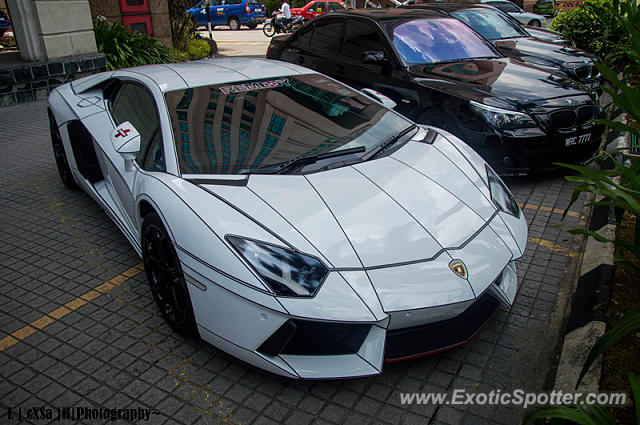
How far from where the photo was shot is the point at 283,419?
242 cm

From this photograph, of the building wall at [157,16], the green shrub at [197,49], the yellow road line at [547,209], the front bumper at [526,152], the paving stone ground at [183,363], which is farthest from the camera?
the green shrub at [197,49]

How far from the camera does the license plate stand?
16.3 feet

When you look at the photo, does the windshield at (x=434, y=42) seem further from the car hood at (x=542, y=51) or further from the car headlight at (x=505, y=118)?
the car hood at (x=542, y=51)

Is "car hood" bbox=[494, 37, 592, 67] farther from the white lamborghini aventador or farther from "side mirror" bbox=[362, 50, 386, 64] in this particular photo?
the white lamborghini aventador

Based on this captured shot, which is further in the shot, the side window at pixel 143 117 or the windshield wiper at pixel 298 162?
the side window at pixel 143 117

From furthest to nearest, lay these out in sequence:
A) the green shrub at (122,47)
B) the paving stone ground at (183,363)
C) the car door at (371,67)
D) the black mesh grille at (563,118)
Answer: the green shrub at (122,47), the car door at (371,67), the black mesh grille at (563,118), the paving stone ground at (183,363)

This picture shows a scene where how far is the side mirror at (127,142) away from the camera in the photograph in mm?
3186

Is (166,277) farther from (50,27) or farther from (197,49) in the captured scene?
(197,49)

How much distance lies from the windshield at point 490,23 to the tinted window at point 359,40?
2.72 metres

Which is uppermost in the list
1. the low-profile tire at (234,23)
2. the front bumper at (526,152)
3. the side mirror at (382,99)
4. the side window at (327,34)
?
the side window at (327,34)

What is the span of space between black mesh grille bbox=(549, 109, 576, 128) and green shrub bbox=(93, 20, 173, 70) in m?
8.22

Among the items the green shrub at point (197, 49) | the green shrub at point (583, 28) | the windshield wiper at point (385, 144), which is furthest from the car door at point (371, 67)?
the green shrub at point (197, 49)

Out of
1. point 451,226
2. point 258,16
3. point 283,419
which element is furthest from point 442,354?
point 258,16

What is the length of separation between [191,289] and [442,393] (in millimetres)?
1364
